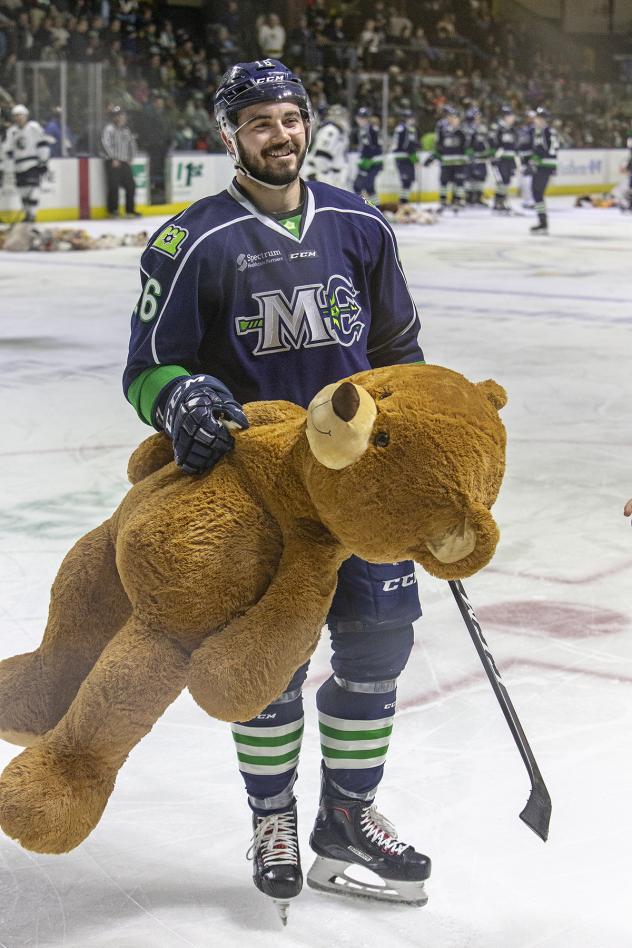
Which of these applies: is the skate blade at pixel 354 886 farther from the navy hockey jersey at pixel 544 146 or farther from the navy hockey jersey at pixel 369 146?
the navy hockey jersey at pixel 369 146

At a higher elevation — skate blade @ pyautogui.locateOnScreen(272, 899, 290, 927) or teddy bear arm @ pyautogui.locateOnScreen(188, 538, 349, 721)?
teddy bear arm @ pyautogui.locateOnScreen(188, 538, 349, 721)

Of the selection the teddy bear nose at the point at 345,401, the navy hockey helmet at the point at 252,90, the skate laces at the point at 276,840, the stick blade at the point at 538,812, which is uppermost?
the navy hockey helmet at the point at 252,90

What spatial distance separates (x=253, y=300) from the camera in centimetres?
195

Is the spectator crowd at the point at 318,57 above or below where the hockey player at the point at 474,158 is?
above

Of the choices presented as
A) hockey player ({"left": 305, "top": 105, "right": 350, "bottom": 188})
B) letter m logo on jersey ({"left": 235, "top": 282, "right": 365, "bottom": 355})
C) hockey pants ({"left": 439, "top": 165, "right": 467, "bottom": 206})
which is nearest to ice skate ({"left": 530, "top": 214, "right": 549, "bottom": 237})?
hockey player ({"left": 305, "top": 105, "right": 350, "bottom": 188})

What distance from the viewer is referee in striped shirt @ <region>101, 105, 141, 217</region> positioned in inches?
603

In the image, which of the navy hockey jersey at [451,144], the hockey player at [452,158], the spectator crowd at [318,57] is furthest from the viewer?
the navy hockey jersey at [451,144]

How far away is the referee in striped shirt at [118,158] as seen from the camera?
603 inches

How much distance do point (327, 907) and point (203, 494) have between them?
740 millimetres

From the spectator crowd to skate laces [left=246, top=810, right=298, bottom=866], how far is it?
1389cm

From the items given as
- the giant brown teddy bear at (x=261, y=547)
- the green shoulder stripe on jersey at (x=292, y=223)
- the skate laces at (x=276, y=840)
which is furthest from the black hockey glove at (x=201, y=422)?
the skate laces at (x=276, y=840)

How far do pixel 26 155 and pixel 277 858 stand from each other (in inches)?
507

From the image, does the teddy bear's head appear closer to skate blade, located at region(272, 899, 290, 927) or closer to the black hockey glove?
the black hockey glove

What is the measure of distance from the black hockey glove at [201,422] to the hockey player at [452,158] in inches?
642
